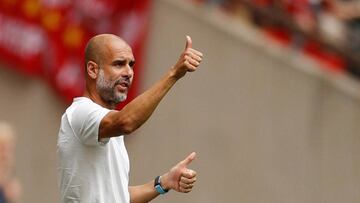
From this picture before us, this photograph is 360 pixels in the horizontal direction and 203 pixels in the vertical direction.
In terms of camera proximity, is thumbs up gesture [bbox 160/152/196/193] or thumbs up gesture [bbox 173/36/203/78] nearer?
thumbs up gesture [bbox 173/36/203/78]

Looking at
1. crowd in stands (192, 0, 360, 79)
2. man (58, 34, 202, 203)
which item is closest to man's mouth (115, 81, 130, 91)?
man (58, 34, 202, 203)

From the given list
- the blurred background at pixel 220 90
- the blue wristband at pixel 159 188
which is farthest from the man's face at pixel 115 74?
the blurred background at pixel 220 90

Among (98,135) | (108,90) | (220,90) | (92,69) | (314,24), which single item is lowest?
(98,135)

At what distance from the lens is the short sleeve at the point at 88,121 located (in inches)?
251

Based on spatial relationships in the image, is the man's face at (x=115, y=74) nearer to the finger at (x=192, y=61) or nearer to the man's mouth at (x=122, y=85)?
the man's mouth at (x=122, y=85)

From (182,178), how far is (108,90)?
632mm

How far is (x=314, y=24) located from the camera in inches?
591

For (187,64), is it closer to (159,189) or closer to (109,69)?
(109,69)

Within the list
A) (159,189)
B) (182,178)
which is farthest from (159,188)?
(182,178)

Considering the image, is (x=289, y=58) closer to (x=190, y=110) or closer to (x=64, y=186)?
(x=190, y=110)

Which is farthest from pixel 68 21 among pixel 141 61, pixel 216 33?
pixel 216 33

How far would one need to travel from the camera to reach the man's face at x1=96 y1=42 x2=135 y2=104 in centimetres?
661

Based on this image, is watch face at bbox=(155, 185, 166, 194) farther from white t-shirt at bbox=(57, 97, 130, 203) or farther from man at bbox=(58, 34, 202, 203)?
white t-shirt at bbox=(57, 97, 130, 203)

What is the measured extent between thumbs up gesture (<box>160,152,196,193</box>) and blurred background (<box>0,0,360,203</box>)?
4915 mm
